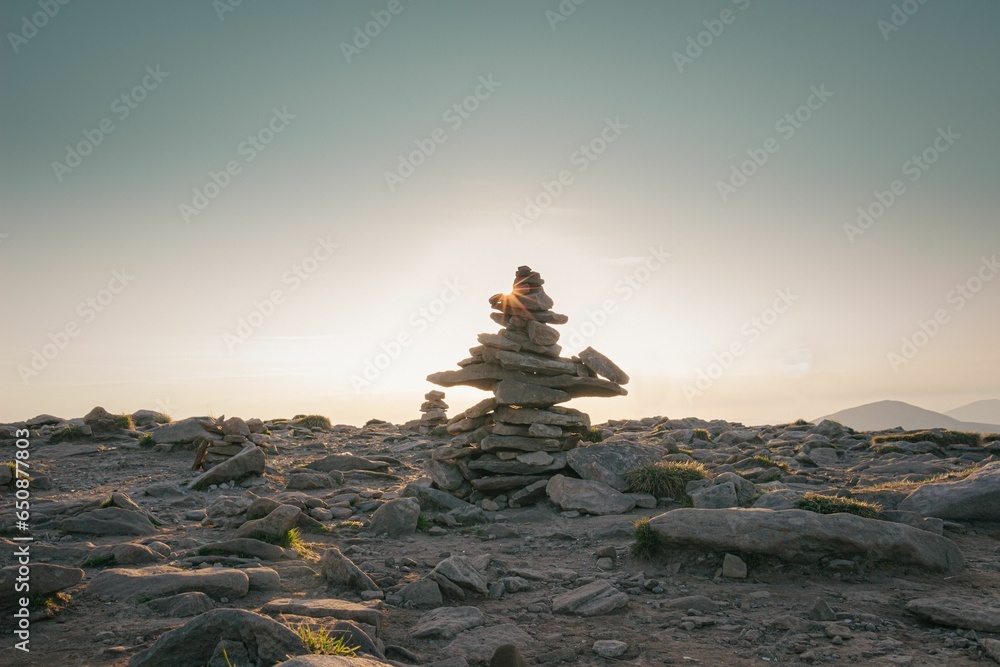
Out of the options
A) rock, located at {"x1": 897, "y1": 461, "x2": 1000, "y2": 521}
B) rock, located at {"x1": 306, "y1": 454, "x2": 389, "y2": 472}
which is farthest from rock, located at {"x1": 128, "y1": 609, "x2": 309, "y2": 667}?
rock, located at {"x1": 306, "y1": 454, "x2": 389, "y2": 472}

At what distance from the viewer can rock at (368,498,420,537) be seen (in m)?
14.5

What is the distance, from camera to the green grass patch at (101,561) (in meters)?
10.8

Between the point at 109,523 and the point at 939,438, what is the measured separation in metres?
26.5

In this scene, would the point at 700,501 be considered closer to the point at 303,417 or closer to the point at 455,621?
the point at 455,621

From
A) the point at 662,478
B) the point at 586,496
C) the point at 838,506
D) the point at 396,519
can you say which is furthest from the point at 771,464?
the point at 396,519

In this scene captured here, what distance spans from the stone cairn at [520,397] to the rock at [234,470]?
5091 mm

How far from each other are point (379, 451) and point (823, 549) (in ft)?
63.7

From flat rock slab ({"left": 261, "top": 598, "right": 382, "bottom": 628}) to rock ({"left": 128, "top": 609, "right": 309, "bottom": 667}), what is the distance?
66.7 inches

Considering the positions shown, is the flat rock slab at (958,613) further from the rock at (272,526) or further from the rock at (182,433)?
the rock at (182,433)

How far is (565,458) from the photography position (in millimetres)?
19000

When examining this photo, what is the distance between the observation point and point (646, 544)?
11680 millimetres

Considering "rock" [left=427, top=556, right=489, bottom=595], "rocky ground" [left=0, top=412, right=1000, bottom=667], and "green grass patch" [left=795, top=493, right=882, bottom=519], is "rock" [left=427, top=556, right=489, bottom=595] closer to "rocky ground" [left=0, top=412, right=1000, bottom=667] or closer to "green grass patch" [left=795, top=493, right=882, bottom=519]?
"rocky ground" [left=0, top=412, right=1000, bottom=667]

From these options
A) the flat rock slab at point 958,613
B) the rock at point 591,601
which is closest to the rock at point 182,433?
the rock at point 591,601

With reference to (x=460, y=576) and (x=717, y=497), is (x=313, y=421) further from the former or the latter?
(x=460, y=576)
